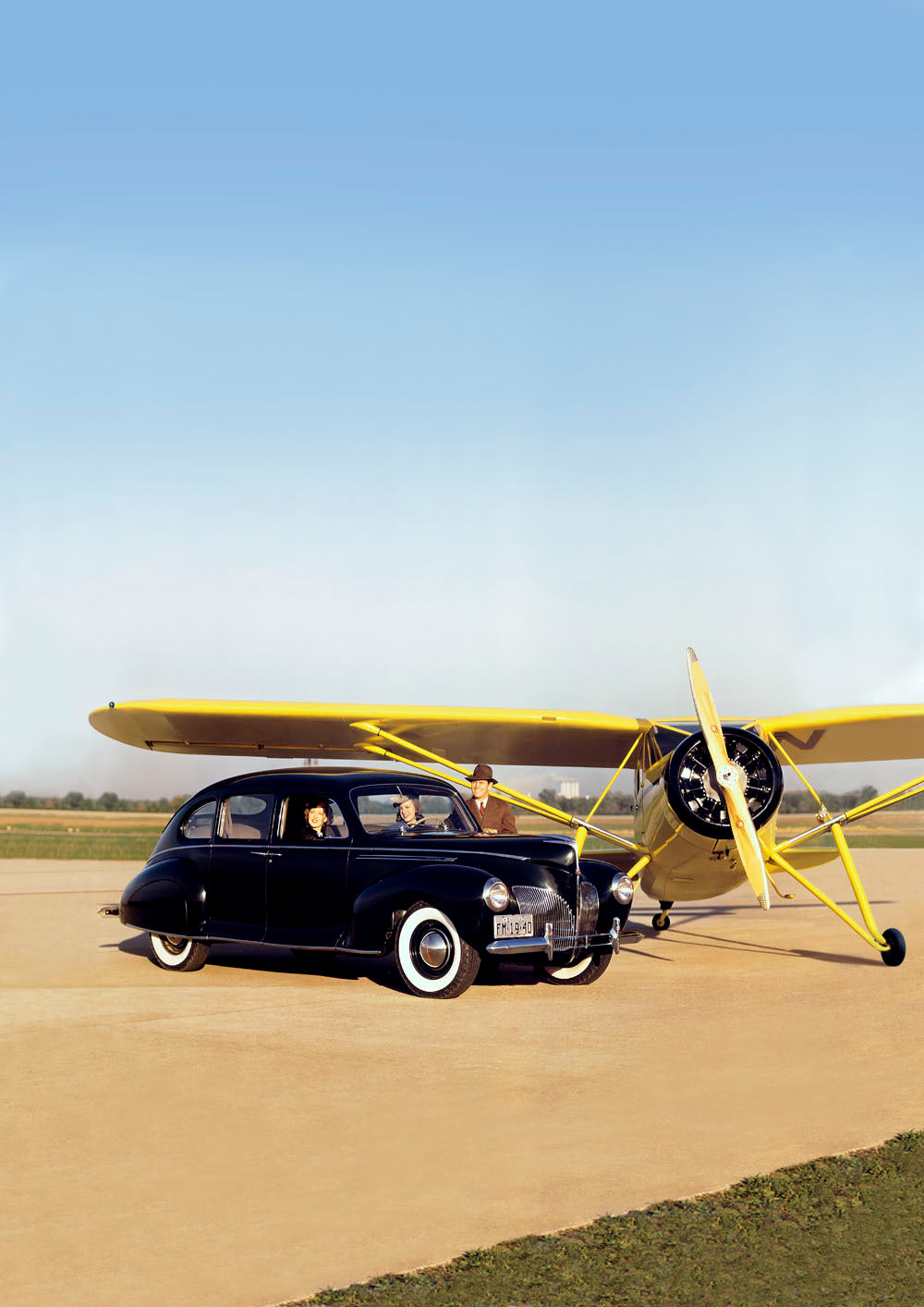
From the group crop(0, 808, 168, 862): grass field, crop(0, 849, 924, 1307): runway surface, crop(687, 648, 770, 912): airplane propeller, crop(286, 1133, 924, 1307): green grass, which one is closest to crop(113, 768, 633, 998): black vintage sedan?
crop(0, 849, 924, 1307): runway surface

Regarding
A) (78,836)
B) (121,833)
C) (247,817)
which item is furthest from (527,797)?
(121,833)

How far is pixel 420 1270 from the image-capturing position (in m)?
3.96

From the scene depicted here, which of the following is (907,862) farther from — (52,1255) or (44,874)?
(52,1255)

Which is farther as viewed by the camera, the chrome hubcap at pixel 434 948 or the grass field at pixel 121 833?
the grass field at pixel 121 833

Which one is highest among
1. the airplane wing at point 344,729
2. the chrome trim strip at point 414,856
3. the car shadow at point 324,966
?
the airplane wing at point 344,729

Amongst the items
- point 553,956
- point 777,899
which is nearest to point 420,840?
point 553,956

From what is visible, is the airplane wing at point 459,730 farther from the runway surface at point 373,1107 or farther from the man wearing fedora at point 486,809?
the runway surface at point 373,1107

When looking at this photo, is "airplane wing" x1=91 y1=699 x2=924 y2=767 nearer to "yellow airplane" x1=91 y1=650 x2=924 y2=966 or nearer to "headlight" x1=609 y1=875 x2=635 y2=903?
"yellow airplane" x1=91 y1=650 x2=924 y2=966

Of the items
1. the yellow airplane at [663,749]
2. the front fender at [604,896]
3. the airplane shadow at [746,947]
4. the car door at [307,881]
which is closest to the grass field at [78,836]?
the yellow airplane at [663,749]

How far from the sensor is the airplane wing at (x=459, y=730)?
42.6 feet

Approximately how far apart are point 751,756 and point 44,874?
2112 cm

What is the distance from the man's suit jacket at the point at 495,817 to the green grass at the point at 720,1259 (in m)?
7.34

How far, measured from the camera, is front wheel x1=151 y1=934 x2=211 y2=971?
11117 mm

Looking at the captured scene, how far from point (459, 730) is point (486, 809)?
1.86 m
